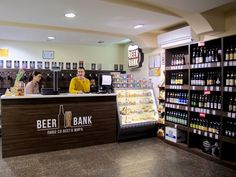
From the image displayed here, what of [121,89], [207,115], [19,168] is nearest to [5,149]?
[19,168]

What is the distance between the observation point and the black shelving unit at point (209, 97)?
13.1 ft

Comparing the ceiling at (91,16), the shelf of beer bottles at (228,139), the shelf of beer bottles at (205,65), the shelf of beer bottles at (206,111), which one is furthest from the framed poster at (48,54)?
the shelf of beer bottles at (228,139)

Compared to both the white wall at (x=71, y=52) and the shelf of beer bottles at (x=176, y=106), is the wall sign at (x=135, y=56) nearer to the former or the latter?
the white wall at (x=71, y=52)

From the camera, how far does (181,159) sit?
4.30m

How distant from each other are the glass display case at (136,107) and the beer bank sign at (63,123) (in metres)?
0.94

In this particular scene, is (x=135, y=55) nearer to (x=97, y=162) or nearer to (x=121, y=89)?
(x=121, y=89)

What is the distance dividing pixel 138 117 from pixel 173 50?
1974mm

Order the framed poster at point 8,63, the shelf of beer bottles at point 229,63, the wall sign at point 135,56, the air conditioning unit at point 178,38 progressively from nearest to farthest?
the shelf of beer bottles at point 229,63, the air conditioning unit at point 178,38, the wall sign at point 135,56, the framed poster at point 8,63

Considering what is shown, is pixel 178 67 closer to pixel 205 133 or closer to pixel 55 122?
pixel 205 133

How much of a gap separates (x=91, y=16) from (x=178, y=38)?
211 cm

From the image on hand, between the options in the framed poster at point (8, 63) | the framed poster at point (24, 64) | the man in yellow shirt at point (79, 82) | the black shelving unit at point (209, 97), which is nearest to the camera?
the black shelving unit at point (209, 97)

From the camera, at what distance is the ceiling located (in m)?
3.83

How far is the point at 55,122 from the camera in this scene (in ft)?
A: 15.7

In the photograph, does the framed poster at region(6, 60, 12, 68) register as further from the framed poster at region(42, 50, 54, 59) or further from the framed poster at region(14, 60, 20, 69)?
the framed poster at region(42, 50, 54, 59)
